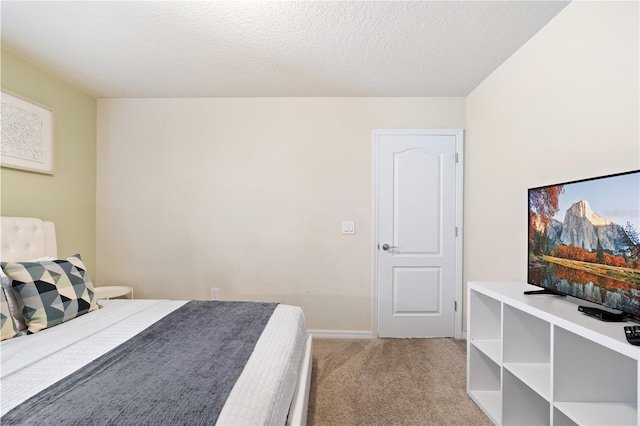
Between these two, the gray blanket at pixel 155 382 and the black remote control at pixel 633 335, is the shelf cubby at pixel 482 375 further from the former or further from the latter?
the gray blanket at pixel 155 382

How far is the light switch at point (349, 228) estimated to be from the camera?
10.4 feet

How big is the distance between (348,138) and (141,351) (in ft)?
8.14

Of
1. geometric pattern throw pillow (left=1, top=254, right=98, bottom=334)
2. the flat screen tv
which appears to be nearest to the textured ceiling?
the flat screen tv

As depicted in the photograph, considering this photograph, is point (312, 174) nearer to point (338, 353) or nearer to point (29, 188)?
point (338, 353)

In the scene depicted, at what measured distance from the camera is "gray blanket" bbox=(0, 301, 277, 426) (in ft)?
3.15

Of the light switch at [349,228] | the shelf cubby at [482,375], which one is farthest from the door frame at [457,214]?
the shelf cubby at [482,375]

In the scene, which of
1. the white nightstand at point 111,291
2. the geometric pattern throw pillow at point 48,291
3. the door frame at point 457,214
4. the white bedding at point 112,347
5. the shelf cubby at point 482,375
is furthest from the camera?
the door frame at point 457,214

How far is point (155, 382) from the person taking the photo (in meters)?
1.15

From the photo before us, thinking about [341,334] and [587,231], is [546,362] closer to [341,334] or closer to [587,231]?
[587,231]

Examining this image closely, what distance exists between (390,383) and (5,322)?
2.32 metres

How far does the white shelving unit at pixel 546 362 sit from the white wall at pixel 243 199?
1251 mm

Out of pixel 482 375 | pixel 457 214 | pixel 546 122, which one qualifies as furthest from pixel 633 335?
pixel 457 214

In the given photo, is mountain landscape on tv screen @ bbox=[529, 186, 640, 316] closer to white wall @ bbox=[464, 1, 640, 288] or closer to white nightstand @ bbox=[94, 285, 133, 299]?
white wall @ bbox=[464, 1, 640, 288]

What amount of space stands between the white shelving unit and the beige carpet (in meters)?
0.24
